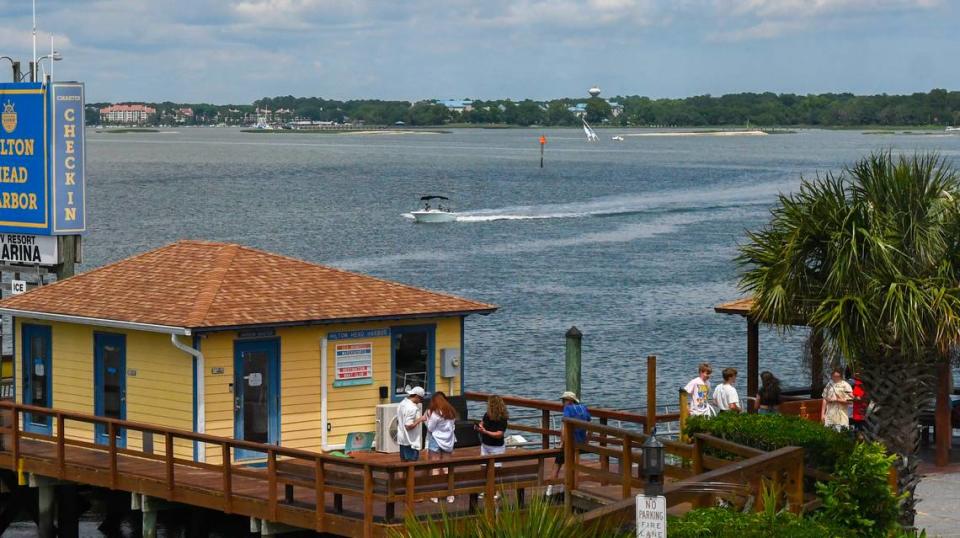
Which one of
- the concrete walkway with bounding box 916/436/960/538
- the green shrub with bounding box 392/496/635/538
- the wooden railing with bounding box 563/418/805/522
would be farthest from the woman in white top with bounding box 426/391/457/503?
the green shrub with bounding box 392/496/635/538

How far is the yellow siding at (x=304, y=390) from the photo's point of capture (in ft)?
66.7

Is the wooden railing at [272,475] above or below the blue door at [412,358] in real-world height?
below

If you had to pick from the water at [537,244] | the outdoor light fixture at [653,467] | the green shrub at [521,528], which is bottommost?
the water at [537,244]

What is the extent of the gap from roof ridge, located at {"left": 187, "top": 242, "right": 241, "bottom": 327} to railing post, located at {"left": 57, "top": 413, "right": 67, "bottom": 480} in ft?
7.10

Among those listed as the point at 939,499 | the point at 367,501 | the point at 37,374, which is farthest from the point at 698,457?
the point at 37,374

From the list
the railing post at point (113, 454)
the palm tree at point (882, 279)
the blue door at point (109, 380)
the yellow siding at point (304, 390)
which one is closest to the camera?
the palm tree at point (882, 279)

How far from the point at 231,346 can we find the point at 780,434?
718cm

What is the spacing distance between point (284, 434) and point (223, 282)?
2.25m

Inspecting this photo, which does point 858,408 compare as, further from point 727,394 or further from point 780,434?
point 780,434

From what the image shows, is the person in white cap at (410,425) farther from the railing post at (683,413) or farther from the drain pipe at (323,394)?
the railing post at (683,413)

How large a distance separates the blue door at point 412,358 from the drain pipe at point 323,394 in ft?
3.70

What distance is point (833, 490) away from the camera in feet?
51.1

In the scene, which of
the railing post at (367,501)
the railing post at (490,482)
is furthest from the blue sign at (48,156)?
the railing post at (490,482)

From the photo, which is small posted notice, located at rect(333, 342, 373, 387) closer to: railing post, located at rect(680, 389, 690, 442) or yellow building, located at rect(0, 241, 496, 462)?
yellow building, located at rect(0, 241, 496, 462)
